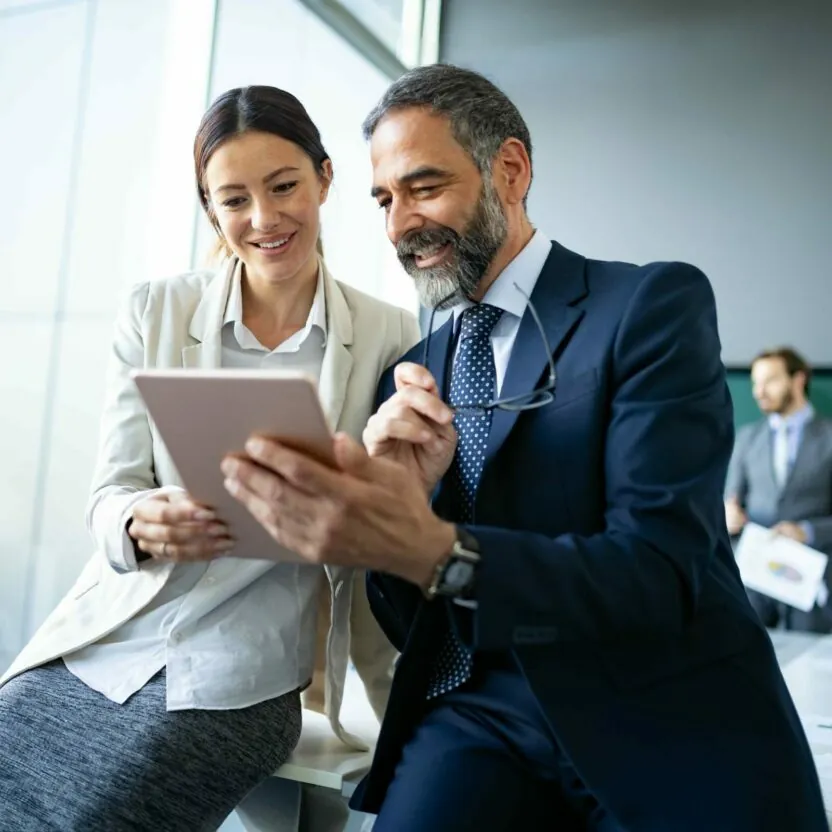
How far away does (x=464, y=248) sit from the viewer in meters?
1.46

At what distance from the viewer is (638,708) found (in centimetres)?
117

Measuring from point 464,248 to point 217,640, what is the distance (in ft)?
2.53

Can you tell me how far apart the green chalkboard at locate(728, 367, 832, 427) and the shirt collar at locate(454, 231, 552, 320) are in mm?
4053

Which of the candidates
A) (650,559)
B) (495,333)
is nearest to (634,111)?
(495,333)

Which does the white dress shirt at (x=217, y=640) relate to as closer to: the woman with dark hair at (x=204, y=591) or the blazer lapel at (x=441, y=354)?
the woman with dark hair at (x=204, y=591)

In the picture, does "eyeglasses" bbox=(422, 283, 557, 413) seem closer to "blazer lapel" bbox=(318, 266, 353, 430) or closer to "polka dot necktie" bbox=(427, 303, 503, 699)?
"polka dot necktie" bbox=(427, 303, 503, 699)

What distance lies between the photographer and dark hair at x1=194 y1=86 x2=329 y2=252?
5.45 feet

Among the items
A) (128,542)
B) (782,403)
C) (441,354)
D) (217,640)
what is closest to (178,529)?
(128,542)

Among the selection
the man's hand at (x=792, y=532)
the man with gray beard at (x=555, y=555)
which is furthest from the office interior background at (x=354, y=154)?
the man with gray beard at (x=555, y=555)

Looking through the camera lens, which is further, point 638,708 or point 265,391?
point 638,708

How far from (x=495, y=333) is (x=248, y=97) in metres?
0.68

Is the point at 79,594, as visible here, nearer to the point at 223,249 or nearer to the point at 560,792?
the point at 223,249

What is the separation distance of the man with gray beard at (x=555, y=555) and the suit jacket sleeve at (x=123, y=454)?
42 centimetres

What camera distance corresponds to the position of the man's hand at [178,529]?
4.08 feet
